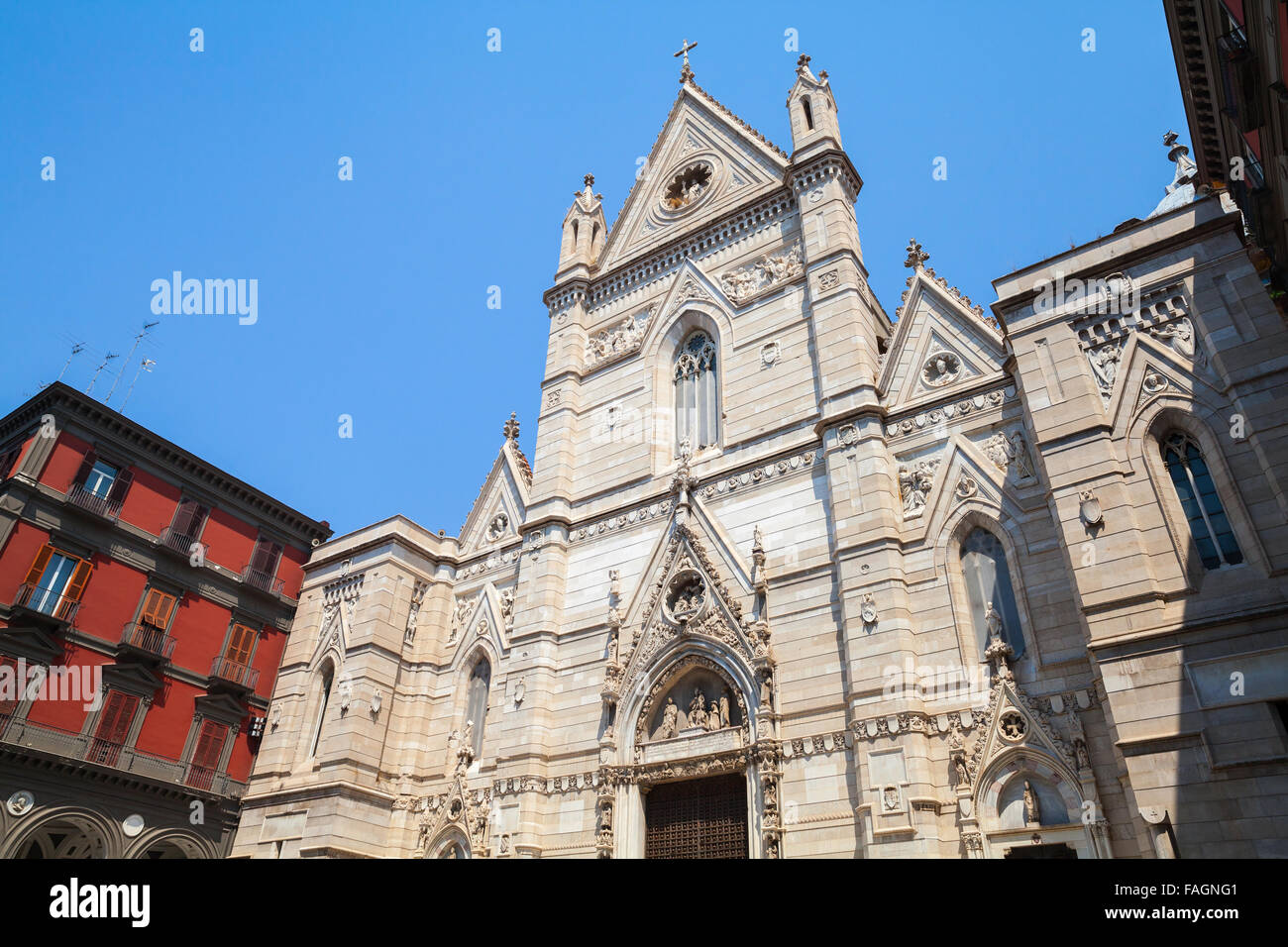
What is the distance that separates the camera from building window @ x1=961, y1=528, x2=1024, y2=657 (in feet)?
48.1

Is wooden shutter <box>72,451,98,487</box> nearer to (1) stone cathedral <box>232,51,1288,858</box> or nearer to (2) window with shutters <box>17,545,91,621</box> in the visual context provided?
(2) window with shutters <box>17,545,91,621</box>

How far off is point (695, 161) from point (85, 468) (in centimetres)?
2162

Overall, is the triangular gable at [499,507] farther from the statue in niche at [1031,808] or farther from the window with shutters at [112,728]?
the statue in niche at [1031,808]

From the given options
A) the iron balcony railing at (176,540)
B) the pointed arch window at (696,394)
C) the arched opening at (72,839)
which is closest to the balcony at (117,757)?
the arched opening at (72,839)

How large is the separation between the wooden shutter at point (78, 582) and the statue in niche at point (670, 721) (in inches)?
707

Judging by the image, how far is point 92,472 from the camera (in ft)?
83.6

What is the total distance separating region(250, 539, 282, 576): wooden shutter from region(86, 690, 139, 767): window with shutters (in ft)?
19.9

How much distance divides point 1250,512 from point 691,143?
20665mm

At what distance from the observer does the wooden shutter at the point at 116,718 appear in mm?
23156

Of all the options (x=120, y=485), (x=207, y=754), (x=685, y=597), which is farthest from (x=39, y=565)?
(x=685, y=597)

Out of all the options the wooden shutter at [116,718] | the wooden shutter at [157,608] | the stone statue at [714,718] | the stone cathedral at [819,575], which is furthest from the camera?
the wooden shutter at [157,608]

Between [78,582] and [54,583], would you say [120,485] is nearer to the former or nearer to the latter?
[78,582]

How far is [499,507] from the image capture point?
25.1 m
